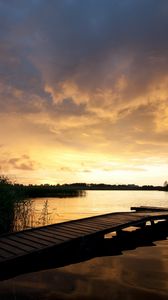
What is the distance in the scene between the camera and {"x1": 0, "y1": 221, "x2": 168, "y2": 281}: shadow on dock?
9.09 m

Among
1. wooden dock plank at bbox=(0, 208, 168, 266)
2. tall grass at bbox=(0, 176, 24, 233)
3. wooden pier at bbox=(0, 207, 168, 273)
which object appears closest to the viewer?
wooden pier at bbox=(0, 207, 168, 273)

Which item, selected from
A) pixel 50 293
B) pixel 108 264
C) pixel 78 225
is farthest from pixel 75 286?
pixel 78 225

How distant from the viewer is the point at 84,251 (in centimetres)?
1133

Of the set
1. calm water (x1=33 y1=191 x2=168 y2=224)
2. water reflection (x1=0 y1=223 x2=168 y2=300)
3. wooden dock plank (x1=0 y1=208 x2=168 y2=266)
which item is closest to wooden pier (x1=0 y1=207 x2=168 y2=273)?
wooden dock plank (x1=0 y1=208 x2=168 y2=266)

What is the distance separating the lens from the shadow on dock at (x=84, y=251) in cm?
909

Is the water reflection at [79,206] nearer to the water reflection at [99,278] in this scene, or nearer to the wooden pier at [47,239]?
the wooden pier at [47,239]

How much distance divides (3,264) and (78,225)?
19.5 ft

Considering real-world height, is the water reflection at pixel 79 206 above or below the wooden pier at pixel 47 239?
below

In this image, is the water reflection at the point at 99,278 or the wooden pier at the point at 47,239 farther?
the wooden pier at the point at 47,239

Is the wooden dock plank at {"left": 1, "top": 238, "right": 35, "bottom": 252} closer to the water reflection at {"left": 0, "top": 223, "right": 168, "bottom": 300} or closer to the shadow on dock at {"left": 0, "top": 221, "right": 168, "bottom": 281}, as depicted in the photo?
the shadow on dock at {"left": 0, "top": 221, "right": 168, "bottom": 281}

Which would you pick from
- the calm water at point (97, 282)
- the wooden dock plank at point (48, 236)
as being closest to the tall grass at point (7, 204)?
the wooden dock plank at point (48, 236)

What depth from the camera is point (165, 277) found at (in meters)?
9.29

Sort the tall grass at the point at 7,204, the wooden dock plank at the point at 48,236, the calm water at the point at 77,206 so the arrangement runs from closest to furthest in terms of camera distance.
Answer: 1. the wooden dock plank at the point at 48,236
2. the tall grass at the point at 7,204
3. the calm water at the point at 77,206

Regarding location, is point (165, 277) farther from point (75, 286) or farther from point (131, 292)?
point (75, 286)
